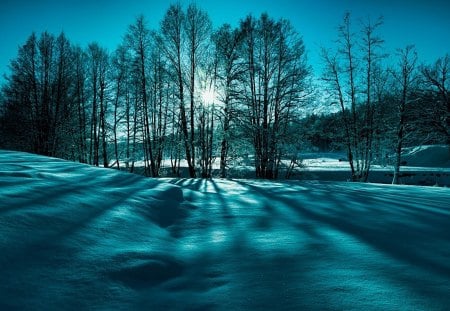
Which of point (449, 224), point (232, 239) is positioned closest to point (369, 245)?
point (232, 239)

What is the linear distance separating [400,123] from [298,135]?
5383 millimetres

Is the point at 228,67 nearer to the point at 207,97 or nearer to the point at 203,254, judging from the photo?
the point at 207,97

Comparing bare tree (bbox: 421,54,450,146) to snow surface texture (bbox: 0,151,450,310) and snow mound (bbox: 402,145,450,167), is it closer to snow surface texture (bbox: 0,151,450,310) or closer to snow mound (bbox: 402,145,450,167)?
snow surface texture (bbox: 0,151,450,310)

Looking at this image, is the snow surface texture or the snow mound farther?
the snow mound

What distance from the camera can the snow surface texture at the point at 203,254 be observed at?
138 centimetres

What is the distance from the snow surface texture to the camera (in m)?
1.38

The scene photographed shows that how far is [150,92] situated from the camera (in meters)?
16.1

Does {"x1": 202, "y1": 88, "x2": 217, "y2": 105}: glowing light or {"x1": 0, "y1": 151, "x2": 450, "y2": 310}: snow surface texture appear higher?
{"x1": 202, "y1": 88, "x2": 217, "y2": 105}: glowing light

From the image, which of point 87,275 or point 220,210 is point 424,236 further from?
point 87,275

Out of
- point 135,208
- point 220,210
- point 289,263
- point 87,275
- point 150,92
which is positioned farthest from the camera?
point 150,92

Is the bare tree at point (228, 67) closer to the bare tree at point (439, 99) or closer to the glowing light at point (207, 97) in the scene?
the glowing light at point (207, 97)

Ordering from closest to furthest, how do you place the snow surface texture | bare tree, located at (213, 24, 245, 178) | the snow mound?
the snow surface texture
bare tree, located at (213, 24, 245, 178)
the snow mound

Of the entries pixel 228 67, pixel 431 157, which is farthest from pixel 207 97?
pixel 431 157

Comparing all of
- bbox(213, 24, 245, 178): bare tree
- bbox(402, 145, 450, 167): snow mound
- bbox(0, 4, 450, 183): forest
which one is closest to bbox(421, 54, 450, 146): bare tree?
bbox(0, 4, 450, 183): forest
